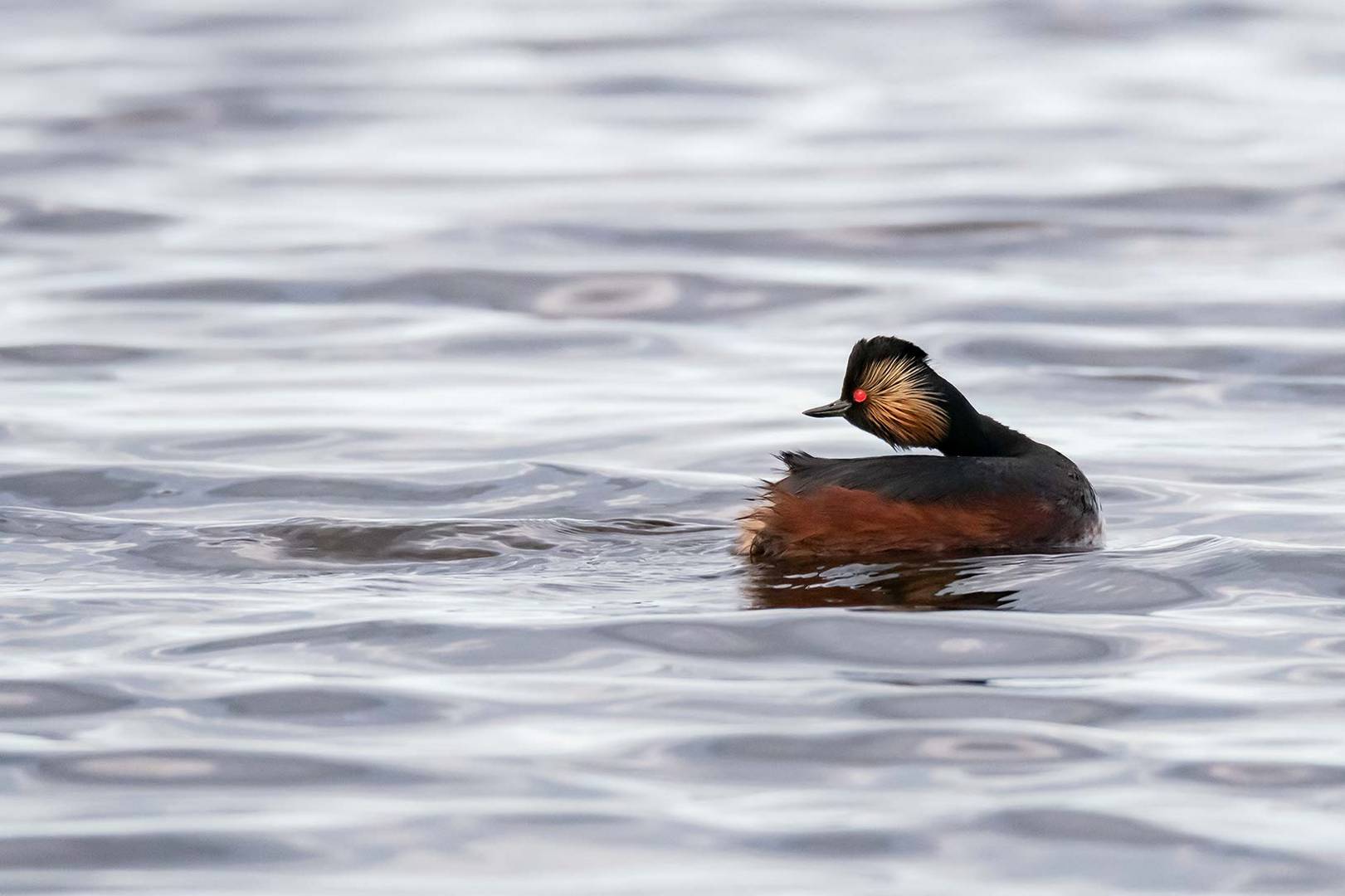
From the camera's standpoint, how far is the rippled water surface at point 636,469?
5.57 m

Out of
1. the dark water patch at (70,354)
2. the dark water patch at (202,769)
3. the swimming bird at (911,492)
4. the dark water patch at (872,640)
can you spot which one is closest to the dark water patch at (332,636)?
the dark water patch at (872,640)

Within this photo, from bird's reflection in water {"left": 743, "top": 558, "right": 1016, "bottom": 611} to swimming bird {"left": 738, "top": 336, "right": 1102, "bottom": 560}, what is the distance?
0.08m

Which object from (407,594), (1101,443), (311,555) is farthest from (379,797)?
(1101,443)

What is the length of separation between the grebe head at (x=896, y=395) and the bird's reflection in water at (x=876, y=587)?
2.20ft

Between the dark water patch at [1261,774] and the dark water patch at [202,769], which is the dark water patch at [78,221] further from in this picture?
the dark water patch at [1261,774]

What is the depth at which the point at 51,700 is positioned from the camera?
6.45 m

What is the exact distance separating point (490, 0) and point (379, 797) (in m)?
23.5

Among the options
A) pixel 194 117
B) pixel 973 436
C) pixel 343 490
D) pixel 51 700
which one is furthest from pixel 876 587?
pixel 194 117

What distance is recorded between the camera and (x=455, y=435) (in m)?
10.8

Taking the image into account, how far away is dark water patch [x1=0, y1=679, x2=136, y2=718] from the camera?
6359 millimetres

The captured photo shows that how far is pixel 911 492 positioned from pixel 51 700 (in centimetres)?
298

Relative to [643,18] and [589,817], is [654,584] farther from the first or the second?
[643,18]

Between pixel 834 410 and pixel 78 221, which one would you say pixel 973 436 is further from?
pixel 78 221

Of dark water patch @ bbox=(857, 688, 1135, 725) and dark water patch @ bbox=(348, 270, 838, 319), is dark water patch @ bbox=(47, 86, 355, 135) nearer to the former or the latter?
dark water patch @ bbox=(348, 270, 838, 319)
